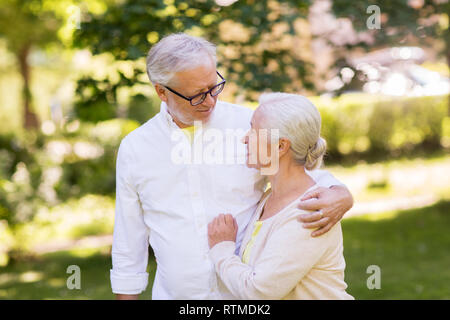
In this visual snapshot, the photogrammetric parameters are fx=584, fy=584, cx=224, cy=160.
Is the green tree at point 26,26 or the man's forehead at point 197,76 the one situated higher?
the green tree at point 26,26

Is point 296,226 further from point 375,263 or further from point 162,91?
point 375,263

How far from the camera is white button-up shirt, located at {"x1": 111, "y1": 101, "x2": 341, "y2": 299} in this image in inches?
104

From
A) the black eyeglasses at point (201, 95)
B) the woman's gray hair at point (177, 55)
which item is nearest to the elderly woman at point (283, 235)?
the black eyeglasses at point (201, 95)

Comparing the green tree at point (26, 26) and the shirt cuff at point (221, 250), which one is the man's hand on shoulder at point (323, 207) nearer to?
the shirt cuff at point (221, 250)

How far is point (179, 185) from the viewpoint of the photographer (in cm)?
268

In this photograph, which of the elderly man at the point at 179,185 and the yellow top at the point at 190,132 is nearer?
the elderly man at the point at 179,185

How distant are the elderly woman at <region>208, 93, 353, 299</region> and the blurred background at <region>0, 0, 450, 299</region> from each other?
305cm

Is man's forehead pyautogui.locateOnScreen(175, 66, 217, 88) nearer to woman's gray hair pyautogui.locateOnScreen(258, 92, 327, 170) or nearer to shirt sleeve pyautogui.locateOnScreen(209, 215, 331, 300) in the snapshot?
woman's gray hair pyautogui.locateOnScreen(258, 92, 327, 170)

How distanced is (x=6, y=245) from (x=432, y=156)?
9.91 metres

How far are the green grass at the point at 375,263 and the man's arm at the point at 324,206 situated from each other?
3.54m

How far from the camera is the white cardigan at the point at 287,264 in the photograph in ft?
7.42

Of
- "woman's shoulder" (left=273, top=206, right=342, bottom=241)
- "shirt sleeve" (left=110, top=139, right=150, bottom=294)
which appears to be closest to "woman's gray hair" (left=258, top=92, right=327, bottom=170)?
"woman's shoulder" (left=273, top=206, right=342, bottom=241)

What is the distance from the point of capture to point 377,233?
8469 millimetres

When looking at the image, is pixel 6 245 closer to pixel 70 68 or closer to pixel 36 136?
pixel 36 136
